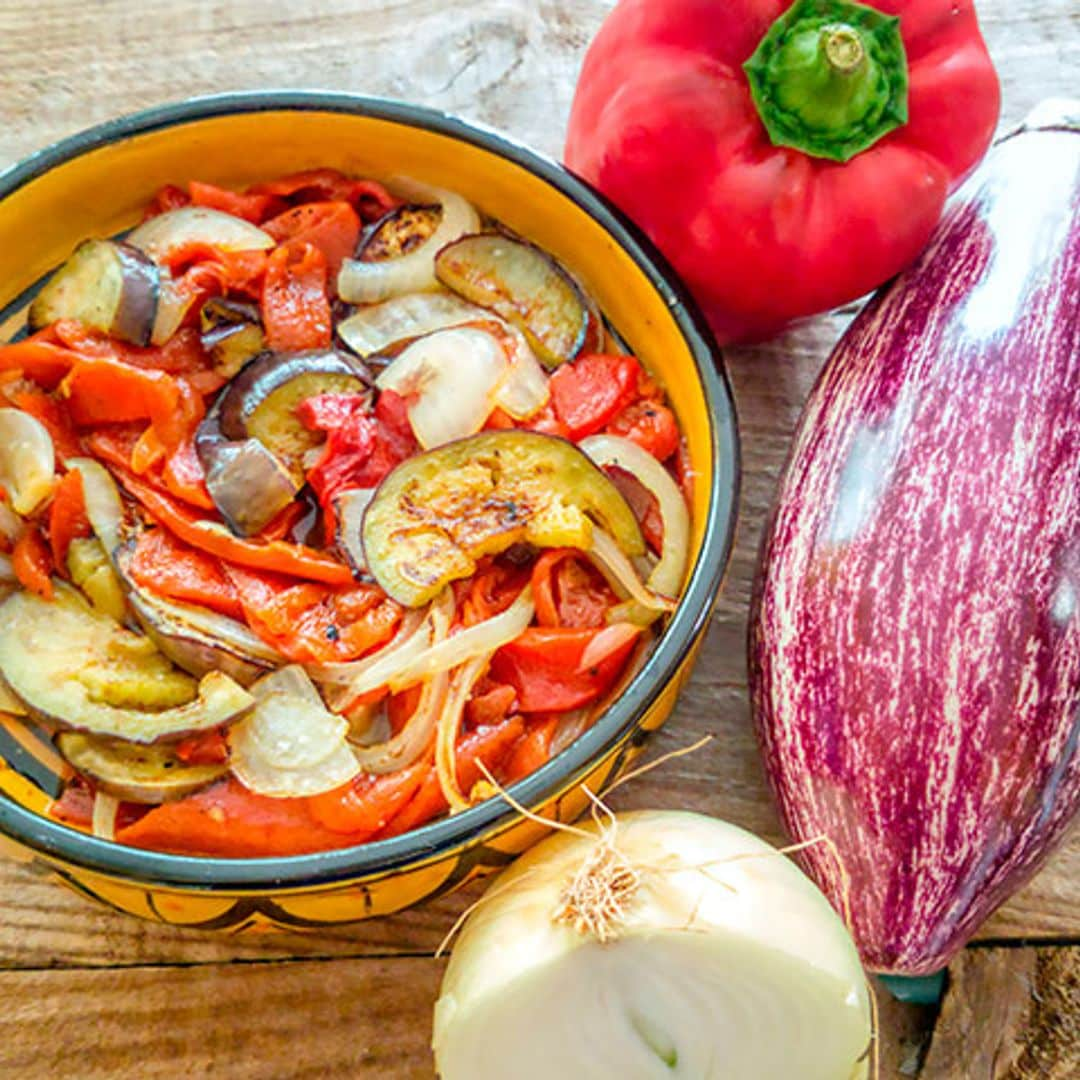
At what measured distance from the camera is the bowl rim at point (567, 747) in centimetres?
135

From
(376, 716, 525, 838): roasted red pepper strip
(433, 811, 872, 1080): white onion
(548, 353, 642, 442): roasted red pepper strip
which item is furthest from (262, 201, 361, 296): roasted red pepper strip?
(433, 811, 872, 1080): white onion

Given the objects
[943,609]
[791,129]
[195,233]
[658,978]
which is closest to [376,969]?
[658,978]

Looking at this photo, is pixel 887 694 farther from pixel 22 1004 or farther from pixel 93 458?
pixel 22 1004

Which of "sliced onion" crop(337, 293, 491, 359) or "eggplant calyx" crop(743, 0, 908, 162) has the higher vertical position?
"eggplant calyx" crop(743, 0, 908, 162)

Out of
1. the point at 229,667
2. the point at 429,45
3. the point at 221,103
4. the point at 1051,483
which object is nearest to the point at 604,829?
the point at 229,667

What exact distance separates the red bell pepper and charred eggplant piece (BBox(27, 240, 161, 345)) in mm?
528

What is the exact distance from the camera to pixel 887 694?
149 centimetres

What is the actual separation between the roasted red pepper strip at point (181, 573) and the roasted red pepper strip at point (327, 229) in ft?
1.15

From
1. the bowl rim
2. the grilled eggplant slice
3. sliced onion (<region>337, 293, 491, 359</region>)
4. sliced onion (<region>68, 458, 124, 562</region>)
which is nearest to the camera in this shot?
the bowl rim

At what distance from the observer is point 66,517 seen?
5.15 feet

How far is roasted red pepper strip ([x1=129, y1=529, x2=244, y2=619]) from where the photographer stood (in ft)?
5.02

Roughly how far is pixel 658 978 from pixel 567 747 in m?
0.23

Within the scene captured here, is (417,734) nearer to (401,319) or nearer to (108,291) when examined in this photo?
(401,319)

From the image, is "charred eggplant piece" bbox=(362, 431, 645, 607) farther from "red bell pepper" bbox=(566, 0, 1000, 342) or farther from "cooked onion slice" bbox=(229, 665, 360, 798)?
"red bell pepper" bbox=(566, 0, 1000, 342)
